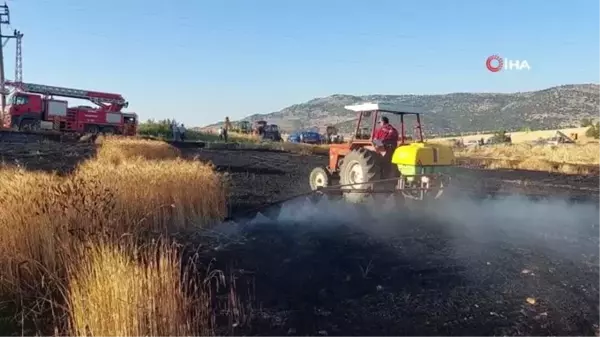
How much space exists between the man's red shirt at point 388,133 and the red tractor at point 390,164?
0.17m

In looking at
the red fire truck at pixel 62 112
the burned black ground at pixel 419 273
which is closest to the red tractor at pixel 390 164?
the burned black ground at pixel 419 273

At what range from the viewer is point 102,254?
4723 mm

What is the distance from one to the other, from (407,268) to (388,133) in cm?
566

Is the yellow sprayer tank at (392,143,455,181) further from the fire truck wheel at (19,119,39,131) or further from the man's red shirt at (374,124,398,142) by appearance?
the fire truck wheel at (19,119,39,131)

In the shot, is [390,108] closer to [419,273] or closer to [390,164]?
[390,164]

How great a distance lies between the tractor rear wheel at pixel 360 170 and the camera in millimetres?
11641

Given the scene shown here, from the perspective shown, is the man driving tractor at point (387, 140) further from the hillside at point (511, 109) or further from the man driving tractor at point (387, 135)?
the hillside at point (511, 109)

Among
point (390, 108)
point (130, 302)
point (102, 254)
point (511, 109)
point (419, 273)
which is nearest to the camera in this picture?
point (130, 302)

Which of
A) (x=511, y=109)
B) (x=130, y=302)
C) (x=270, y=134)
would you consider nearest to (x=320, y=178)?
(x=130, y=302)

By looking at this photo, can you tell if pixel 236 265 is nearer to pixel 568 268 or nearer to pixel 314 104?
pixel 568 268

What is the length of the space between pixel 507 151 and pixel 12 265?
3926 cm

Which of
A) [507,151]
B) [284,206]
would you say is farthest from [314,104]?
[284,206]

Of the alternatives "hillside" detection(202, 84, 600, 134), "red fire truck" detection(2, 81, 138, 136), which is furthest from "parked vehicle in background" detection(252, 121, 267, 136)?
"hillside" detection(202, 84, 600, 134)

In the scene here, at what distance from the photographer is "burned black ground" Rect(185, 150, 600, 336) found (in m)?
5.04
